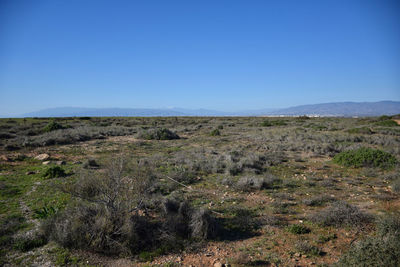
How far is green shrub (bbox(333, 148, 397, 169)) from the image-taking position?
10500 mm

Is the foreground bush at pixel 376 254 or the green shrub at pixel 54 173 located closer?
the foreground bush at pixel 376 254

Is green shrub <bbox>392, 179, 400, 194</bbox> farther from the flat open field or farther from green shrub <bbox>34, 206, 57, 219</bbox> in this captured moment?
green shrub <bbox>34, 206, 57, 219</bbox>

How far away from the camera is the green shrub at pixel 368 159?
1050cm

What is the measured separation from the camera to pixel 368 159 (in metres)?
10.8

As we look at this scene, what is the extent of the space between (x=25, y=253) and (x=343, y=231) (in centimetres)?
733

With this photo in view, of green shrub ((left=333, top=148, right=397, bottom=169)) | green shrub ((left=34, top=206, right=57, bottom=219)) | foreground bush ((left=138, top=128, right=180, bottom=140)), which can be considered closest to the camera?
green shrub ((left=34, top=206, right=57, bottom=219))

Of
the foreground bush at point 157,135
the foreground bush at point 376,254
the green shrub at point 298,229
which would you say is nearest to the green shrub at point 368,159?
the green shrub at point 298,229

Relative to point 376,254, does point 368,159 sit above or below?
above

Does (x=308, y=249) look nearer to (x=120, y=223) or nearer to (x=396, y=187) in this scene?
(x=120, y=223)

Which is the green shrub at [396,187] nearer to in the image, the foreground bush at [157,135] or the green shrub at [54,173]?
the green shrub at [54,173]

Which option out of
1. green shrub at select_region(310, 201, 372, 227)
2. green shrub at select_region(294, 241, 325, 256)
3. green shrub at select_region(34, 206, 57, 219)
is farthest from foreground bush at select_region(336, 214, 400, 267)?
green shrub at select_region(34, 206, 57, 219)

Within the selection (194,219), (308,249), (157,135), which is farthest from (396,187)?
(157,135)

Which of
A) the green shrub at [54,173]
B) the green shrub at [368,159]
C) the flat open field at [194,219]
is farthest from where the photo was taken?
the green shrub at [368,159]

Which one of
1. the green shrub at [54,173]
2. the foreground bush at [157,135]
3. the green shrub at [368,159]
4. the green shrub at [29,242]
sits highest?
the foreground bush at [157,135]
